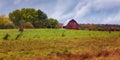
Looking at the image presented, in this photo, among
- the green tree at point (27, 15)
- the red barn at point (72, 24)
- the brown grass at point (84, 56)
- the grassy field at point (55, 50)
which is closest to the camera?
the brown grass at point (84, 56)

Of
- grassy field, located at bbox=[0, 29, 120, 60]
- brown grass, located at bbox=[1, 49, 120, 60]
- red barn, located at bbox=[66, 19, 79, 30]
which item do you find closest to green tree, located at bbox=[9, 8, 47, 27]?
red barn, located at bbox=[66, 19, 79, 30]

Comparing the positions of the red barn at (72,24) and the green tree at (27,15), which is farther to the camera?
the green tree at (27,15)

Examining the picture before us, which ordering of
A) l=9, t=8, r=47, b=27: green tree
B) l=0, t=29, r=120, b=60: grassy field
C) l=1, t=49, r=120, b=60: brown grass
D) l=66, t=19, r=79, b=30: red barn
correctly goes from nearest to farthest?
l=1, t=49, r=120, b=60: brown grass
l=0, t=29, r=120, b=60: grassy field
l=66, t=19, r=79, b=30: red barn
l=9, t=8, r=47, b=27: green tree

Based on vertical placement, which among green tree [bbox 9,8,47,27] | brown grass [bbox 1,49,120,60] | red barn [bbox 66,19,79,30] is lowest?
brown grass [bbox 1,49,120,60]

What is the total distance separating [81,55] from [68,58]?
182cm

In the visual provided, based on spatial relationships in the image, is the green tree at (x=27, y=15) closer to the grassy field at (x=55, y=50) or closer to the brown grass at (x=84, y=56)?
the grassy field at (x=55, y=50)

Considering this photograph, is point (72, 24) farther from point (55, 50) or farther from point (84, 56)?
point (84, 56)

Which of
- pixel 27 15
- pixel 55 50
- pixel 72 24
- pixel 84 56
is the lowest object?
pixel 84 56

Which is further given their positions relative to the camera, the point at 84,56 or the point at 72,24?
the point at 72,24

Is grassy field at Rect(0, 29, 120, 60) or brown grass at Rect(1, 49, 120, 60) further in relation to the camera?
grassy field at Rect(0, 29, 120, 60)

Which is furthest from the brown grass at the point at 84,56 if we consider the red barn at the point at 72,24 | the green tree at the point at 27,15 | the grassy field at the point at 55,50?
the green tree at the point at 27,15

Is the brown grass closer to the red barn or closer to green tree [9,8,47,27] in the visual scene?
the red barn

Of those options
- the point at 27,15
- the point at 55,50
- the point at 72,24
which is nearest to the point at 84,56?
the point at 55,50

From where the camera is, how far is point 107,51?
3266cm
